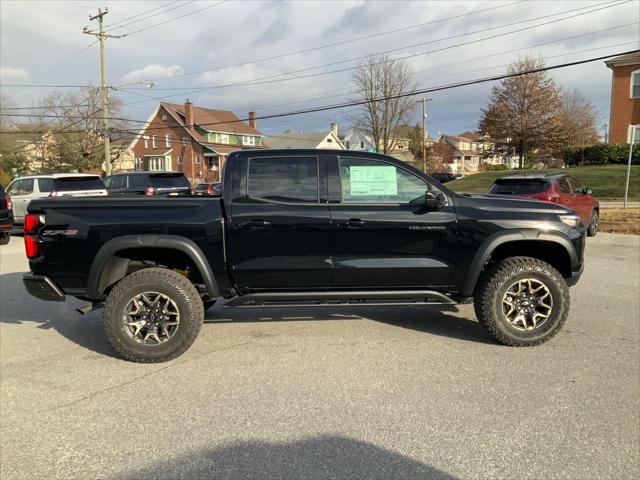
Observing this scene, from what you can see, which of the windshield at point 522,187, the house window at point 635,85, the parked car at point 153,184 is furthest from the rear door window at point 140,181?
the house window at point 635,85

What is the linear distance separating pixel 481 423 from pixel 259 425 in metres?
1.47

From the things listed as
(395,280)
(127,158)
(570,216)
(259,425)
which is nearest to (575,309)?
(570,216)

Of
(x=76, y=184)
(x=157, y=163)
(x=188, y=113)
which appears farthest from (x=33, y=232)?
(x=157, y=163)

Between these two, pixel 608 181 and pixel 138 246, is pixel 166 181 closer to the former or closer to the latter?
pixel 138 246

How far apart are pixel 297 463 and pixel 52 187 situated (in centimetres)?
1375

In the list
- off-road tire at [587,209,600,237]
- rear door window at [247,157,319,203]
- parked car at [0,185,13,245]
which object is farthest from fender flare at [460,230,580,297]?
parked car at [0,185,13,245]

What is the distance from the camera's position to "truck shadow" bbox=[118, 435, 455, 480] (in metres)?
2.57

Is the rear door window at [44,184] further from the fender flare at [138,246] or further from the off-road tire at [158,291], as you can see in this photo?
the off-road tire at [158,291]

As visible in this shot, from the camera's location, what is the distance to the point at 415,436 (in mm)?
2938

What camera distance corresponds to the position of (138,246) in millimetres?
4125

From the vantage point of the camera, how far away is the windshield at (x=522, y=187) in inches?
403

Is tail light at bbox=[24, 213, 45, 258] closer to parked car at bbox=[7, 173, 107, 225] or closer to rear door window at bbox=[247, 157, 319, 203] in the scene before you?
rear door window at bbox=[247, 157, 319, 203]

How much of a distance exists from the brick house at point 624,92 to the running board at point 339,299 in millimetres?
33495

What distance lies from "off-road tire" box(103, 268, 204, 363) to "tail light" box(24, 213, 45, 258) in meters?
0.78
